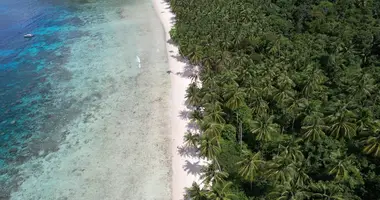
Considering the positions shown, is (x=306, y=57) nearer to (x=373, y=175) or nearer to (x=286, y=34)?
(x=286, y=34)

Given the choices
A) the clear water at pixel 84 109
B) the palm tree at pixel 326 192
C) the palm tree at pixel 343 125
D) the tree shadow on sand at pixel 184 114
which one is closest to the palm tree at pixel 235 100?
the tree shadow on sand at pixel 184 114

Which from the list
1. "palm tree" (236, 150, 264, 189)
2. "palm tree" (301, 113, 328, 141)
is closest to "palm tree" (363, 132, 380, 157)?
"palm tree" (301, 113, 328, 141)

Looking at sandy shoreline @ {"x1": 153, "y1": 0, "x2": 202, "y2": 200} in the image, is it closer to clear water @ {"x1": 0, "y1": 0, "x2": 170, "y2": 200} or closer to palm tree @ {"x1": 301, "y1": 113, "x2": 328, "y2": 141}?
clear water @ {"x1": 0, "y1": 0, "x2": 170, "y2": 200}

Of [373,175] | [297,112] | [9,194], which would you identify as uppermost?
[297,112]

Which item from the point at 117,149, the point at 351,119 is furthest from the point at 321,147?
the point at 117,149

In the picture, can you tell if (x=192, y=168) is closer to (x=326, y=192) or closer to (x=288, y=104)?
(x=288, y=104)

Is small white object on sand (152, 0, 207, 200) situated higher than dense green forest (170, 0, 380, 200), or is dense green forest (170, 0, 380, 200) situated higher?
dense green forest (170, 0, 380, 200)

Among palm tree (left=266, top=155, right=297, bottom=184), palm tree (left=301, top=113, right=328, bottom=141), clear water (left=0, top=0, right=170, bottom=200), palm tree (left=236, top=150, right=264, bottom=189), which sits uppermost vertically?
palm tree (left=301, top=113, right=328, bottom=141)
